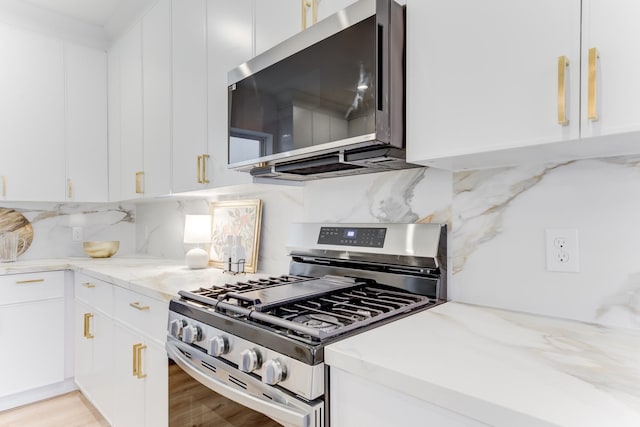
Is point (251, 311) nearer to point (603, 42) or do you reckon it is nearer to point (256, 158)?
point (256, 158)

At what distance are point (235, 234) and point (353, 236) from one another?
87 cm

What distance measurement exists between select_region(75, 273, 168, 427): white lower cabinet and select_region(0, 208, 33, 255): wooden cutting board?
720mm

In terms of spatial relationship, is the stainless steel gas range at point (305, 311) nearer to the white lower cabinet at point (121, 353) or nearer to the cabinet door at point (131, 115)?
the white lower cabinet at point (121, 353)

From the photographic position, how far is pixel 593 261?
3.29ft

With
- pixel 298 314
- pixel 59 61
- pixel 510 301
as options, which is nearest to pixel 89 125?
pixel 59 61

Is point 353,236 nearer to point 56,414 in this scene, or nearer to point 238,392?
point 238,392

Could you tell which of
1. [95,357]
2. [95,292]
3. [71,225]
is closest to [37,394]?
[95,357]

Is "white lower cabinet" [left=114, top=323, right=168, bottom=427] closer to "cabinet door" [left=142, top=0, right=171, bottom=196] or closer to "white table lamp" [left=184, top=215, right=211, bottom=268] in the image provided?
"white table lamp" [left=184, top=215, right=211, bottom=268]

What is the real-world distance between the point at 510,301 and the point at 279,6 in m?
1.36

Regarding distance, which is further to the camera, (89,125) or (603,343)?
(89,125)

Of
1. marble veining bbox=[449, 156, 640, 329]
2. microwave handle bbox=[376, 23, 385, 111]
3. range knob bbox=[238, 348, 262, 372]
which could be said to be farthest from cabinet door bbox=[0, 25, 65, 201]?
marble veining bbox=[449, 156, 640, 329]

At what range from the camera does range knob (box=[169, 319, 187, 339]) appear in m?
1.27

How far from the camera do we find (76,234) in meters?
3.09

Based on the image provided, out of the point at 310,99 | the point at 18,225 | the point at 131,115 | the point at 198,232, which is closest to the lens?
the point at 310,99
